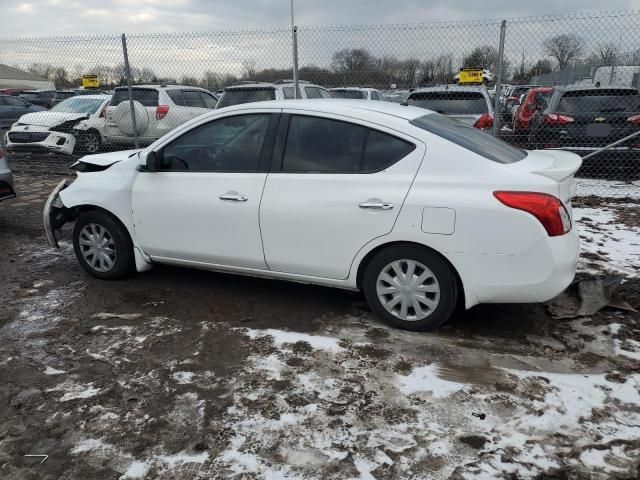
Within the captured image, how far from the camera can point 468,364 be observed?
3.37 m

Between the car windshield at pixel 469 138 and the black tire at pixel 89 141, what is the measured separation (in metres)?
10.2

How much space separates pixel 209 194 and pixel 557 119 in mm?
6677

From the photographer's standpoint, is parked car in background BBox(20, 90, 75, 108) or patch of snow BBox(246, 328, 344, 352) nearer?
patch of snow BBox(246, 328, 344, 352)

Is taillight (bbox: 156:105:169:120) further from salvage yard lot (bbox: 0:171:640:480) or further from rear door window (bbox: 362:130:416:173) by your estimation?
rear door window (bbox: 362:130:416:173)

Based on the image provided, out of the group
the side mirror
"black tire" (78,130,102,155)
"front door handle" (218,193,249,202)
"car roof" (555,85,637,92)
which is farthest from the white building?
"front door handle" (218,193,249,202)

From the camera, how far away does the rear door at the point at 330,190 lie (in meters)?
3.57

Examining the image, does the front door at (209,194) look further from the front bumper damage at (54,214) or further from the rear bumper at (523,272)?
the rear bumper at (523,272)

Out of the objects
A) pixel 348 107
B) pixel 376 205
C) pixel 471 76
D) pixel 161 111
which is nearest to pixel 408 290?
pixel 376 205

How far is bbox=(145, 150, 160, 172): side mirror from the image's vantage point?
14.0 feet

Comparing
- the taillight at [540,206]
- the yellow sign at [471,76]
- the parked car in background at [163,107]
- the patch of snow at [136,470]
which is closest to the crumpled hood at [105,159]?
the patch of snow at [136,470]

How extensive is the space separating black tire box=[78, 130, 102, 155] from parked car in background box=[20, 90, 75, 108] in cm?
1147

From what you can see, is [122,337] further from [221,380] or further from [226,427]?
[226,427]

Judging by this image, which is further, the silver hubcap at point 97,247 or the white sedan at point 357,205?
the silver hubcap at point 97,247

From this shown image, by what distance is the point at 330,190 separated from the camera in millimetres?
3703
